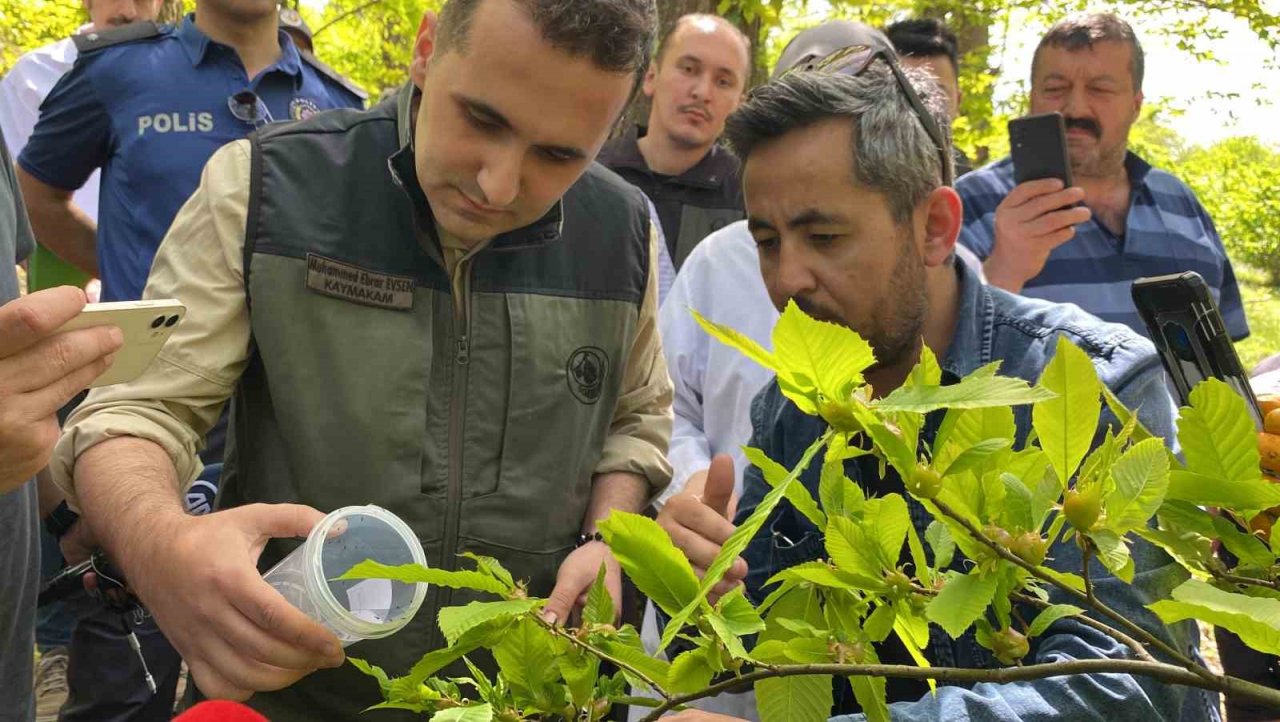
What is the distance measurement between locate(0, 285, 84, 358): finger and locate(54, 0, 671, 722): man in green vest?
316 mm

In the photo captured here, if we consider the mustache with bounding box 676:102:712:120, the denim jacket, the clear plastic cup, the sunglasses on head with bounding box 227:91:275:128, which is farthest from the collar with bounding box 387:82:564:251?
the mustache with bounding box 676:102:712:120

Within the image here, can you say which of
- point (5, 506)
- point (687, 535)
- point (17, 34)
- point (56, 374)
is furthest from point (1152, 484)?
point (17, 34)

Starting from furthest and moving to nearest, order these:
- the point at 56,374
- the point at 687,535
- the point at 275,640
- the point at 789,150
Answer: the point at 789,150 → the point at 687,535 → the point at 56,374 → the point at 275,640

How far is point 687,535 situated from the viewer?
1614 millimetres

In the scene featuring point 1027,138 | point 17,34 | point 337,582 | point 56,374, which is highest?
point 1027,138

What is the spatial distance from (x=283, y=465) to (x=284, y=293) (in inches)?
10.7

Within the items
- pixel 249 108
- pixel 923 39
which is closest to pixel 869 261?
pixel 249 108

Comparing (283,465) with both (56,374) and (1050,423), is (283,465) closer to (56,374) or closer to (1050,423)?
(56,374)

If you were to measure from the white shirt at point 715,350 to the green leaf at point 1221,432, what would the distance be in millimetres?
1924

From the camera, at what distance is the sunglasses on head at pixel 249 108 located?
3.38m

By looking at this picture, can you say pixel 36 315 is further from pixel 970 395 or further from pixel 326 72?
pixel 326 72

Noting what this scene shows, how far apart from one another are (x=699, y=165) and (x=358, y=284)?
96.4 inches

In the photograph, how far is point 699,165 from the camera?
4.21 meters

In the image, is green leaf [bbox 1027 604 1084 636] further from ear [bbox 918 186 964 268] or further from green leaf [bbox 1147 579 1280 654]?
ear [bbox 918 186 964 268]
